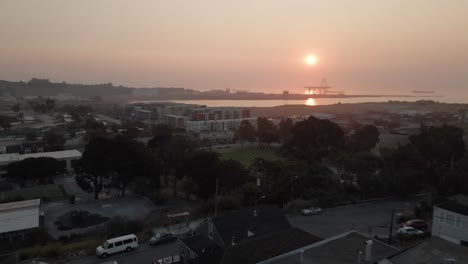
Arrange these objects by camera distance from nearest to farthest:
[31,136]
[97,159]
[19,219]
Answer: [19,219]
[97,159]
[31,136]

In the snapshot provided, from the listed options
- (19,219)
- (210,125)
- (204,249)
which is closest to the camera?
(204,249)

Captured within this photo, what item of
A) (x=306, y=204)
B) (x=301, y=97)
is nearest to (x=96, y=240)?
(x=306, y=204)

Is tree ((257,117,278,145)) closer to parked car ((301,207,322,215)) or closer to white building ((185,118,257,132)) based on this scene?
white building ((185,118,257,132))

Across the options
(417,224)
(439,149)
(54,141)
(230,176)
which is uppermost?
(439,149)

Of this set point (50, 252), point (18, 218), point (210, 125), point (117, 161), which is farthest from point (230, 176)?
point (210, 125)

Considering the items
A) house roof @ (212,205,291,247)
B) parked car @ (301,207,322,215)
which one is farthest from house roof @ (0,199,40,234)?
parked car @ (301,207,322,215)

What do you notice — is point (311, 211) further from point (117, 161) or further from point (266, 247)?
point (117, 161)

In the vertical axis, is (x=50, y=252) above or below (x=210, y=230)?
below
